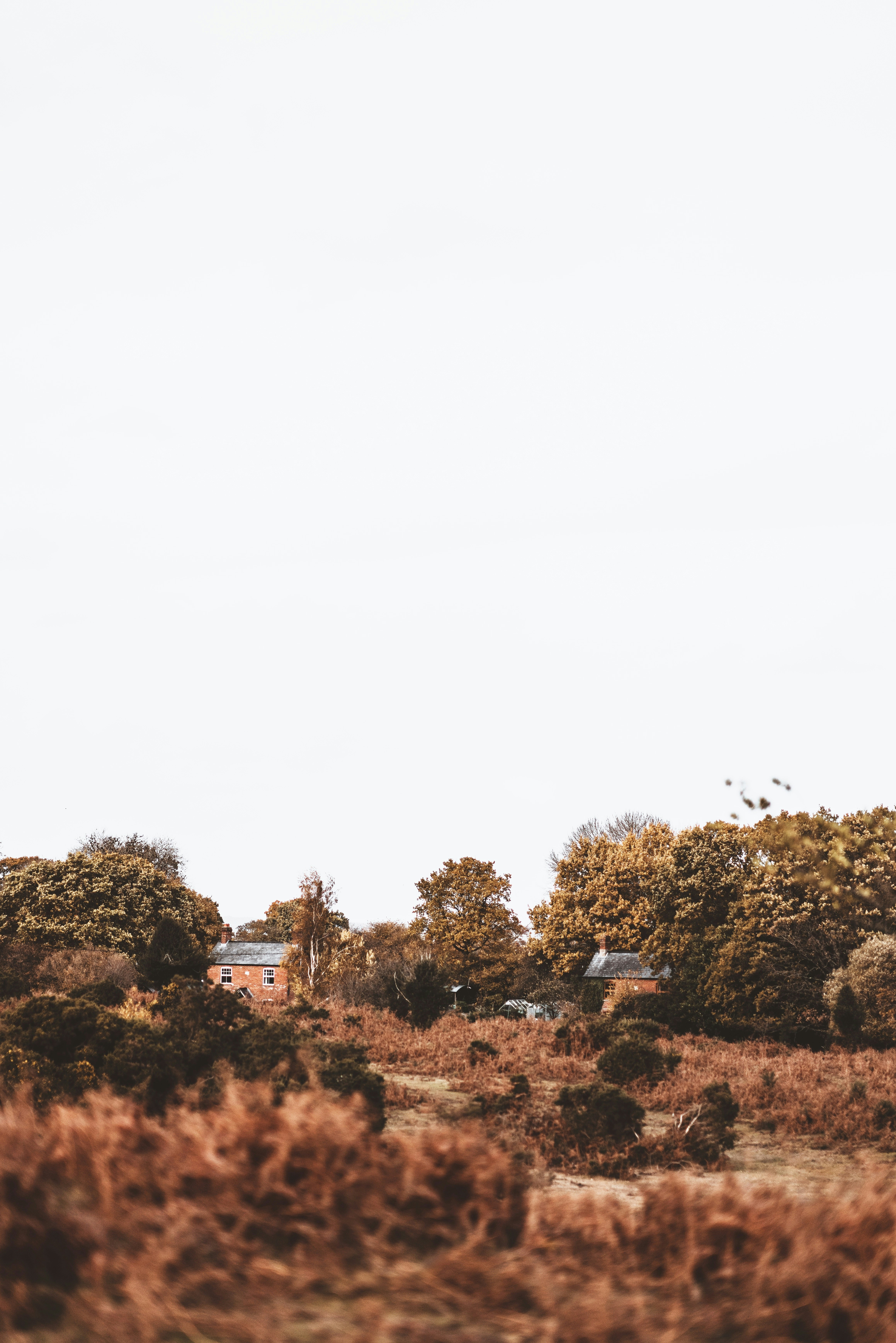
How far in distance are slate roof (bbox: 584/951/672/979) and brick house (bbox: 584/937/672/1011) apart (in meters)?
0.01

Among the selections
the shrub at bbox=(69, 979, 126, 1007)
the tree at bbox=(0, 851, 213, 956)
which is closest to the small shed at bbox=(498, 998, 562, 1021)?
the tree at bbox=(0, 851, 213, 956)

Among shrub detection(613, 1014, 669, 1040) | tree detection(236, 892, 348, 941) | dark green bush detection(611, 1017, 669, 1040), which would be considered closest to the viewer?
dark green bush detection(611, 1017, 669, 1040)

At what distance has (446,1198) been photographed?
4750 mm

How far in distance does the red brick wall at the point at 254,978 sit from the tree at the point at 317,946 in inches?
999

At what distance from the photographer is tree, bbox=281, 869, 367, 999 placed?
36844 millimetres

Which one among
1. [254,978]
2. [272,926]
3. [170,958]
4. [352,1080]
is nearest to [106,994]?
[170,958]

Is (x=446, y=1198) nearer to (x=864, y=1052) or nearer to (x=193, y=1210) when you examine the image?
(x=193, y=1210)

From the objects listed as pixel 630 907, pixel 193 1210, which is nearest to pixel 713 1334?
pixel 193 1210

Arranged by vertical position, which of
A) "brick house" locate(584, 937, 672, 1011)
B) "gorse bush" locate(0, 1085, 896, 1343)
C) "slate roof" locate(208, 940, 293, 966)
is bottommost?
"slate roof" locate(208, 940, 293, 966)

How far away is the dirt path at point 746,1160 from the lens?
41.1 ft

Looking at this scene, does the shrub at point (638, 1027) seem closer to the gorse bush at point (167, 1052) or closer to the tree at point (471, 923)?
the gorse bush at point (167, 1052)

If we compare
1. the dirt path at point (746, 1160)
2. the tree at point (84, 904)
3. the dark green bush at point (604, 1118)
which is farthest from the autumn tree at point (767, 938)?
the tree at point (84, 904)

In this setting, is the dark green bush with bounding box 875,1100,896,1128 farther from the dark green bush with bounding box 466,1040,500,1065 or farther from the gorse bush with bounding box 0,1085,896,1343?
the gorse bush with bounding box 0,1085,896,1343

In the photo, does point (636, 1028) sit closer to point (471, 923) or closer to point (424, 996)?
point (424, 996)
